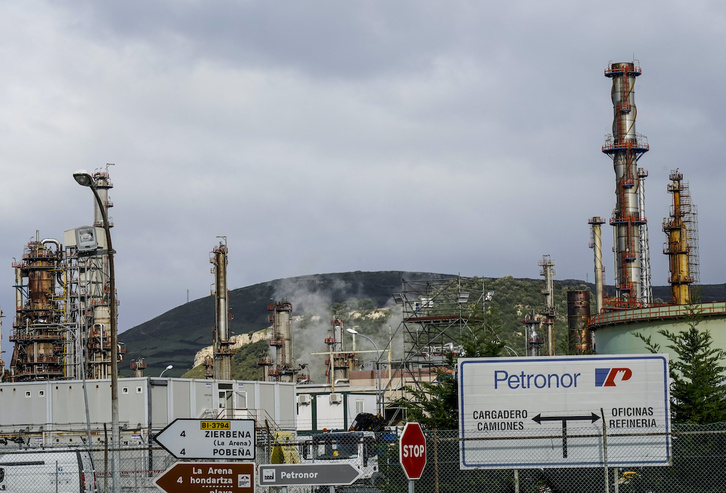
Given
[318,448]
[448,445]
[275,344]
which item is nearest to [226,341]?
[275,344]

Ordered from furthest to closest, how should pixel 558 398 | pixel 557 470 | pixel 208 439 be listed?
1. pixel 557 470
2. pixel 558 398
3. pixel 208 439

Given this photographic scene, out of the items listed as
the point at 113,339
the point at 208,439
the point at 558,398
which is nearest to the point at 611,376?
the point at 558,398

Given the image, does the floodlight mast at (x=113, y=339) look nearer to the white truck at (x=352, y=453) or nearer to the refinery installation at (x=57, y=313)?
the white truck at (x=352, y=453)

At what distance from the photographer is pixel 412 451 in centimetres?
1506

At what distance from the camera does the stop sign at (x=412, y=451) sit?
1499cm

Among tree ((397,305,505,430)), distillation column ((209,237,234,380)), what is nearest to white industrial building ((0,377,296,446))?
tree ((397,305,505,430))

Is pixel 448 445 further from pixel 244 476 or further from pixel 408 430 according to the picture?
pixel 244 476

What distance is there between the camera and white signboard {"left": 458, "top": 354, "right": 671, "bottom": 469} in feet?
61.7

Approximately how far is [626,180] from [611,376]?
72852 millimetres

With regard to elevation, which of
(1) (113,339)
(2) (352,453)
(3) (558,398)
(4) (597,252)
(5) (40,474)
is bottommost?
(2) (352,453)

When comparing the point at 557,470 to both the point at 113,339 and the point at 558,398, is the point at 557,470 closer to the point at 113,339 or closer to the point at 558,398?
the point at 558,398

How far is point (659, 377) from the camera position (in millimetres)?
18891

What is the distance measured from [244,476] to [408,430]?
2827mm

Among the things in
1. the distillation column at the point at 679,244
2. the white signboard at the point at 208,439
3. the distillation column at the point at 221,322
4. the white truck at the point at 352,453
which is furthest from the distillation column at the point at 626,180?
the white signboard at the point at 208,439
